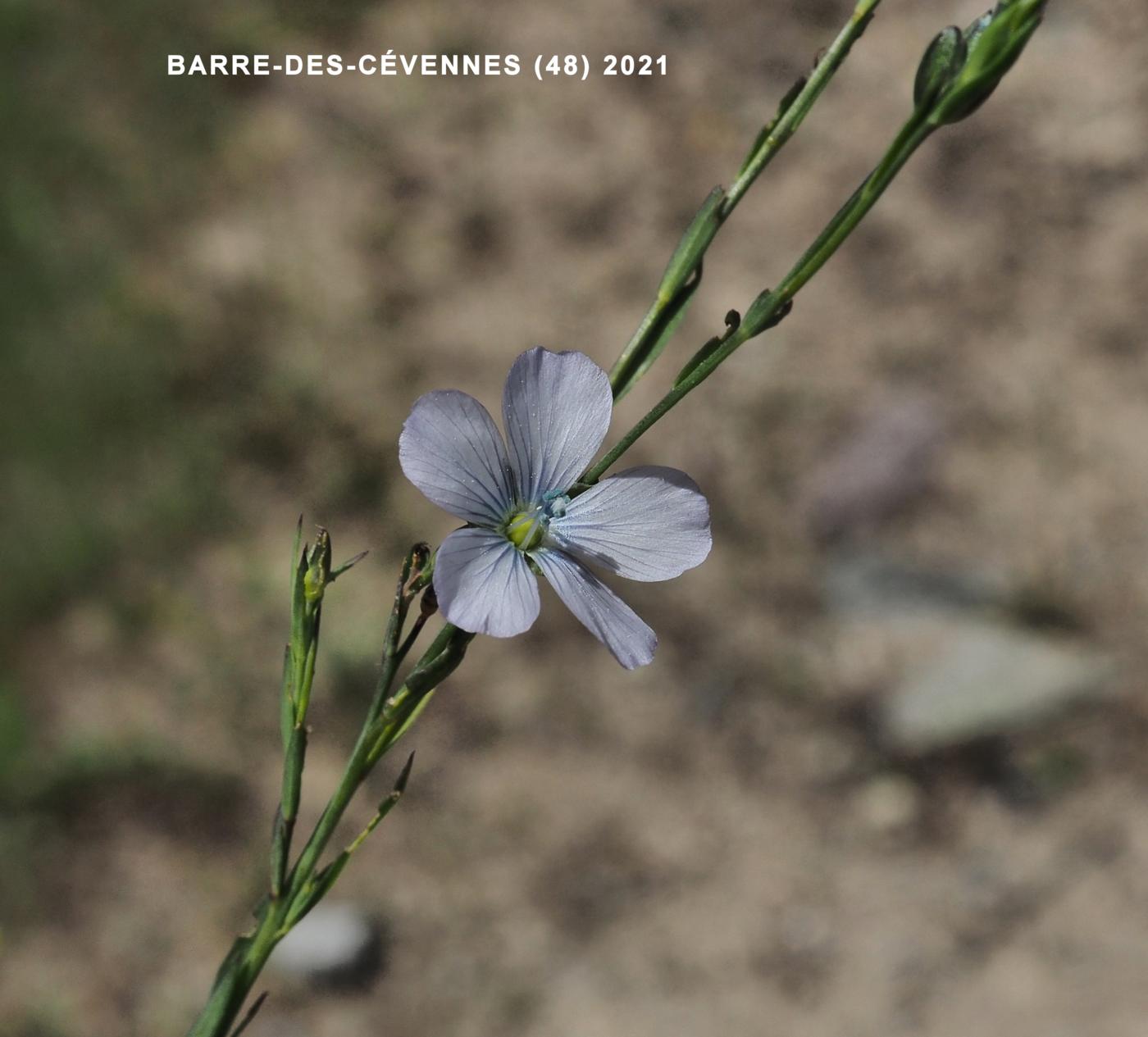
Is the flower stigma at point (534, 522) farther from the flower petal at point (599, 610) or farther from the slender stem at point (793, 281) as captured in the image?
the slender stem at point (793, 281)

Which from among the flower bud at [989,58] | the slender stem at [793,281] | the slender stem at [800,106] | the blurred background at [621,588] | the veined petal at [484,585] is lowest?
the veined petal at [484,585]

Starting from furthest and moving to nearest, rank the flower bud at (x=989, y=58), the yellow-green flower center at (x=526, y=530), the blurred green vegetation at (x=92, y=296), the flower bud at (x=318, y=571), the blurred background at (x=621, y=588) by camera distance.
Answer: the blurred green vegetation at (x=92, y=296), the blurred background at (x=621, y=588), the yellow-green flower center at (x=526, y=530), the flower bud at (x=318, y=571), the flower bud at (x=989, y=58)

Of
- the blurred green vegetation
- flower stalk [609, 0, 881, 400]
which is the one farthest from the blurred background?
flower stalk [609, 0, 881, 400]

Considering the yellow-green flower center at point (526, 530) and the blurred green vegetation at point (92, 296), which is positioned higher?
the blurred green vegetation at point (92, 296)

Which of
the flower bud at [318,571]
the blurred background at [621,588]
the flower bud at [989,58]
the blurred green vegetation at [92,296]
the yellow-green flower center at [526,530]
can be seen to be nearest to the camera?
the flower bud at [989,58]

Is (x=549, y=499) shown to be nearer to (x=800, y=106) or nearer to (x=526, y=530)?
(x=526, y=530)

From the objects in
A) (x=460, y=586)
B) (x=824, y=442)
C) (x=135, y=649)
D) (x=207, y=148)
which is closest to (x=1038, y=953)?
Answer: (x=824, y=442)

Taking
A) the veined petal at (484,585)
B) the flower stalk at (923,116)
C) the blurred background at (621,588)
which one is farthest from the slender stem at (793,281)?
the blurred background at (621,588)

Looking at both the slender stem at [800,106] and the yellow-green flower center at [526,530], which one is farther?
the yellow-green flower center at [526,530]
